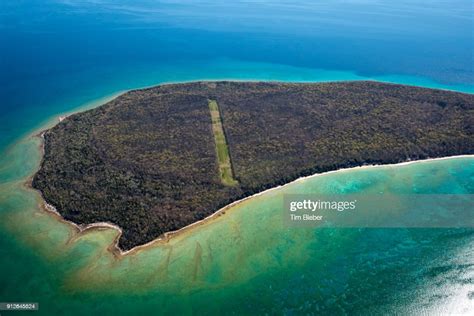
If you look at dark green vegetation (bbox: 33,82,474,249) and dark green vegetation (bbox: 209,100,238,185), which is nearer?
dark green vegetation (bbox: 33,82,474,249)

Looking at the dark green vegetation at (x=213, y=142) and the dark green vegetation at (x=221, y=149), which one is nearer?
the dark green vegetation at (x=213, y=142)

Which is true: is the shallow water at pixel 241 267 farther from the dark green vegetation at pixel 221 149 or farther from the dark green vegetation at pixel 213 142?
the dark green vegetation at pixel 221 149

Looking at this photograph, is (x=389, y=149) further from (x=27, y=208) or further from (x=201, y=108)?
(x=27, y=208)

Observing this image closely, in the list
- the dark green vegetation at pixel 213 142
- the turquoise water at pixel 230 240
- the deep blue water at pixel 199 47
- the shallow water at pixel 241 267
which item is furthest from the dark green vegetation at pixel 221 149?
the deep blue water at pixel 199 47

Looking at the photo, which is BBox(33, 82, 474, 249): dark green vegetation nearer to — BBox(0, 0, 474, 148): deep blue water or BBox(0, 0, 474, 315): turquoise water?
BBox(0, 0, 474, 315): turquoise water

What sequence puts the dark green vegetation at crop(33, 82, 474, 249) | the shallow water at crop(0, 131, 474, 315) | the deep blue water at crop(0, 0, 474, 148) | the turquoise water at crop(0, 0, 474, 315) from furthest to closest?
1. the deep blue water at crop(0, 0, 474, 148)
2. the dark green vegetation at crop(33, 82, 474, 249)
3. the turquoise water at crop(0, 0, 474, 315)
4. the shallow water at crop(0, 131, 474, 315)

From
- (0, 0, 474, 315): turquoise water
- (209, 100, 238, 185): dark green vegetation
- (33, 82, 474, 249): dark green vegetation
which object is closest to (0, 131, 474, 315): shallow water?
(0, 0, 474, 315): turquoise water
